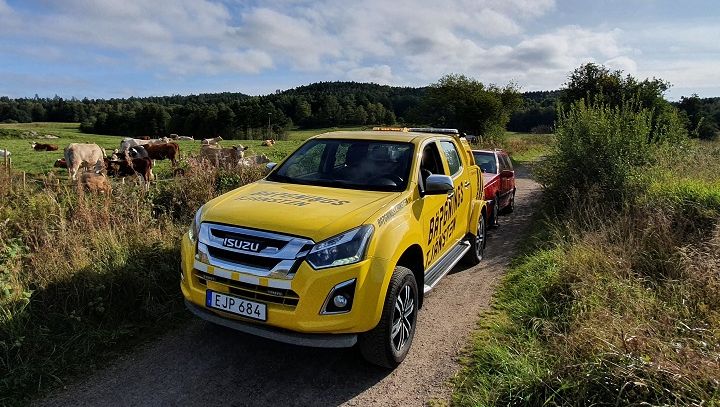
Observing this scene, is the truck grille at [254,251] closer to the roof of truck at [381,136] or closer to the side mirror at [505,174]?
the roof of truck at [381,136]

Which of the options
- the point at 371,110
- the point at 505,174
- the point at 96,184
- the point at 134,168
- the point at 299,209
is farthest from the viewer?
the point at 371,110

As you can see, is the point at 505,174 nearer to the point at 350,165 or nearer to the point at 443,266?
the point at 443,266

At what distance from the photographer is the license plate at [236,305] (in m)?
3.31

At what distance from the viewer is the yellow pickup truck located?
3.24 metres

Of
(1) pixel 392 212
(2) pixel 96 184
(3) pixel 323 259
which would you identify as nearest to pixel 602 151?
(1) pixel 392 212

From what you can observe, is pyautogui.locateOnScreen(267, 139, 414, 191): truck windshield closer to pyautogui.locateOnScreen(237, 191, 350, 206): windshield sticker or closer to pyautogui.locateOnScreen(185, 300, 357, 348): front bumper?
pyautogui.locateOnScreen(237, 191, 350, 206): windshield sticker

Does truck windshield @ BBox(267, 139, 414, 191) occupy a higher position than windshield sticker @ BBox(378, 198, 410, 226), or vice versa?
truck windshield @ BBox(267, 139, 414, 191)

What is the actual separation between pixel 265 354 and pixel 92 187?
4.38 m

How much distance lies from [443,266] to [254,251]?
248 centimetres

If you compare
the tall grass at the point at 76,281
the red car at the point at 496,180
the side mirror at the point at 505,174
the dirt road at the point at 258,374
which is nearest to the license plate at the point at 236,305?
the dirt road at the point at 258,374

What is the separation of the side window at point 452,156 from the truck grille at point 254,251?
9.40 ft

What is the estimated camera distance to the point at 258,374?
3.72 meters

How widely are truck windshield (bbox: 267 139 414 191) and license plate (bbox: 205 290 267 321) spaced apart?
155cm

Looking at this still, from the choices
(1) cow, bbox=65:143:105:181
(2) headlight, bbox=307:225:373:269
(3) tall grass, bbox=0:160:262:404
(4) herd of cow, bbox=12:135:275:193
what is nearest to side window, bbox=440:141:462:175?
(2) headlight, bbox=307:225:373:269
